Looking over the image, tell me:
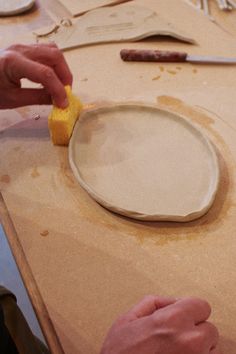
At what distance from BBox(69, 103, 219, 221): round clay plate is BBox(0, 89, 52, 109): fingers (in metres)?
0.10

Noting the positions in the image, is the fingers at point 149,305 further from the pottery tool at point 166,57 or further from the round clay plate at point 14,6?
the round clay plate at point 14,6

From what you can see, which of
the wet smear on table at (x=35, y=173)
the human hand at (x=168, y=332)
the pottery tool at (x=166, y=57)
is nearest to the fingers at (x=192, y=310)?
the human hand at (x=168, y=332)

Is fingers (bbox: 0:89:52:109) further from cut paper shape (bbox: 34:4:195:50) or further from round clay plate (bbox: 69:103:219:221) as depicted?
cut paper shape (bbox: 34:4:195:50)

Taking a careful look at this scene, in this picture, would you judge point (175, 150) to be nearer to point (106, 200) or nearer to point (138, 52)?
point (106, 200)

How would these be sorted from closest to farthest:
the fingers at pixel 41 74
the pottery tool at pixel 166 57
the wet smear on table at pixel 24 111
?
1. the fingers at pixel 41 74
2. the wet smear on table at pixel 24 111
3. the pottery tool at pixel 166 57

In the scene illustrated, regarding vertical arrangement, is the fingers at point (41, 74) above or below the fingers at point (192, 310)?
above

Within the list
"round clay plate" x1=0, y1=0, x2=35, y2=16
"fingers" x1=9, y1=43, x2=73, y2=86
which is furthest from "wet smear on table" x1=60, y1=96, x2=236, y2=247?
"round clay plate" x1=0, y1=0, x2=35, y2=16

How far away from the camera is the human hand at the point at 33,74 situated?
755 millimetres

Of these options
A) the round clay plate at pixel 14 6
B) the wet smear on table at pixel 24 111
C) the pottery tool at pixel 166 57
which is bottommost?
the wet smear on table at pixel 24 111

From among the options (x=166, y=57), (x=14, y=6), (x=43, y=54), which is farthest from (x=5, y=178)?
(x=14, y=6)

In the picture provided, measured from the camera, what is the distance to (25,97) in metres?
0.83

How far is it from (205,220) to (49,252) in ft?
0.92

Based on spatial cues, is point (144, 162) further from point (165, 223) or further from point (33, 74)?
point (33, 74)

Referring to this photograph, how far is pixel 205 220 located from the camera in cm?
67
